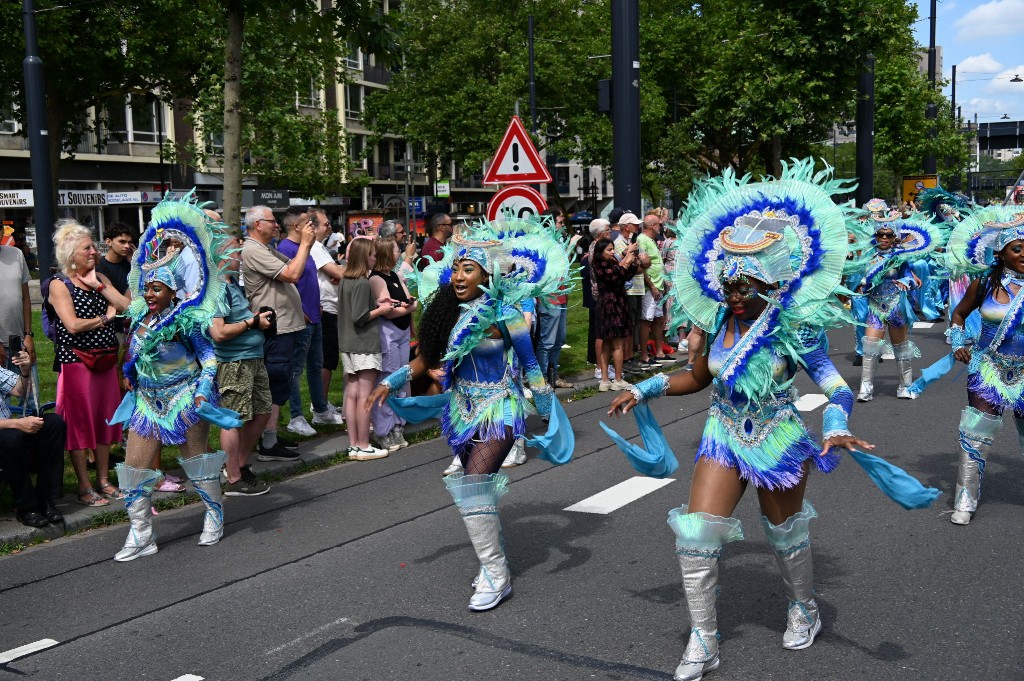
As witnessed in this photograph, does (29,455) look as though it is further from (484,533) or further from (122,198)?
(122,198)

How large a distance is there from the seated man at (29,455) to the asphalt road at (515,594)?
0.29m

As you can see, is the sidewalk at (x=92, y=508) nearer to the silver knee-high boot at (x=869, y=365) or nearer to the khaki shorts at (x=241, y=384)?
the khaki shorts at (x=241, y=384)

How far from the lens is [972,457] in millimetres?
6375

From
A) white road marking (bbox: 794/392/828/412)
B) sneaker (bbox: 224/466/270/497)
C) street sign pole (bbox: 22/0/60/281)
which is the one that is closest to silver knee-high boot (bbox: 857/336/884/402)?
white road marking (bbox: 794/392/828/412)

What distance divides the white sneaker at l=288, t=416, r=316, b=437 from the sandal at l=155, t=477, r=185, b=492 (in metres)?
1.79

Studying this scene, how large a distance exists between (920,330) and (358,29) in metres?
10.9

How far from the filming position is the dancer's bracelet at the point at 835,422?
4152mm

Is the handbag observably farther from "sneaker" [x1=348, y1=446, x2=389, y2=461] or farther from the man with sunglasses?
the man with sunglasses

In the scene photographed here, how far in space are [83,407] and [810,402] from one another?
21.8ft

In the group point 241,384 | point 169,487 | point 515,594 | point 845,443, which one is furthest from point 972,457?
point 169,487

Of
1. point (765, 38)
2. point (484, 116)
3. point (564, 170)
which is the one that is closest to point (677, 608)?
point (765, 38)

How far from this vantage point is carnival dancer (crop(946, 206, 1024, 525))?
6309mm

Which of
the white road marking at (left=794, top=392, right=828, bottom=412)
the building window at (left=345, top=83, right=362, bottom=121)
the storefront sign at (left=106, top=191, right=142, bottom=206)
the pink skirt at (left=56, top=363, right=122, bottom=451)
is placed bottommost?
the white road marking at (left=794, top=392, right=828, bottom=412)

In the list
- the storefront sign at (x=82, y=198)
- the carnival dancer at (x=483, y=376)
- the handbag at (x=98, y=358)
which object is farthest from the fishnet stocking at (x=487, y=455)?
the storefront sign at (x=82, y=198)
